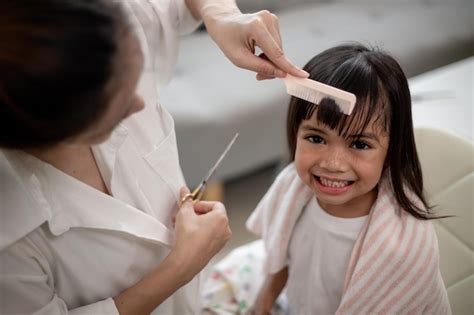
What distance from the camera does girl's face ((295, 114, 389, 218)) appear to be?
3.12 ft

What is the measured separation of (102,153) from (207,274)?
2.03ft

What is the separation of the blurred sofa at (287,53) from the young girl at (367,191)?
0.67 m

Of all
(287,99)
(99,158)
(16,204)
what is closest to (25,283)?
(16,204)

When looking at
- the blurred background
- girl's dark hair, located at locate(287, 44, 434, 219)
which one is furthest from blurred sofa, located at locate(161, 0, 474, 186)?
girl's dark hair, located at locate(287, 44, 434, 219)

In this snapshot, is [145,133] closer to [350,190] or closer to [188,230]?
Answer: [188,230]

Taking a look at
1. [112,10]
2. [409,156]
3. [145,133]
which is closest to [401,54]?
[409,156]

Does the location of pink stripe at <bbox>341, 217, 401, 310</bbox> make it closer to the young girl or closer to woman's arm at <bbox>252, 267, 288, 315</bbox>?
the young girl

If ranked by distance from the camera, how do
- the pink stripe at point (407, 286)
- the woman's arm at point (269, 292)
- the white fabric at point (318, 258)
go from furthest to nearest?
the woman's arm at point (269, 292) → the white fabric at point (318, 258) → the pink stripe at point (407, 286)

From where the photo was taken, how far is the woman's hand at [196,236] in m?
0.91

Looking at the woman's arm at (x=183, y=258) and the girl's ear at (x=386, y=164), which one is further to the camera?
the girl's ear at (x=386, y=164)

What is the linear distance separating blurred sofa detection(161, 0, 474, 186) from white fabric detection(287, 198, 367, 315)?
0.72 m

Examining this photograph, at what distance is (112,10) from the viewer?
0.67 metres

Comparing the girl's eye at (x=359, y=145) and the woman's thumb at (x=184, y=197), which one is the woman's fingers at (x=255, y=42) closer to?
the girl's eye at (x=359, y=145)

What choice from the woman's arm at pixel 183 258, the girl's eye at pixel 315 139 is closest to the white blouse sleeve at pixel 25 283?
the woman's arm at pixel 183 258
